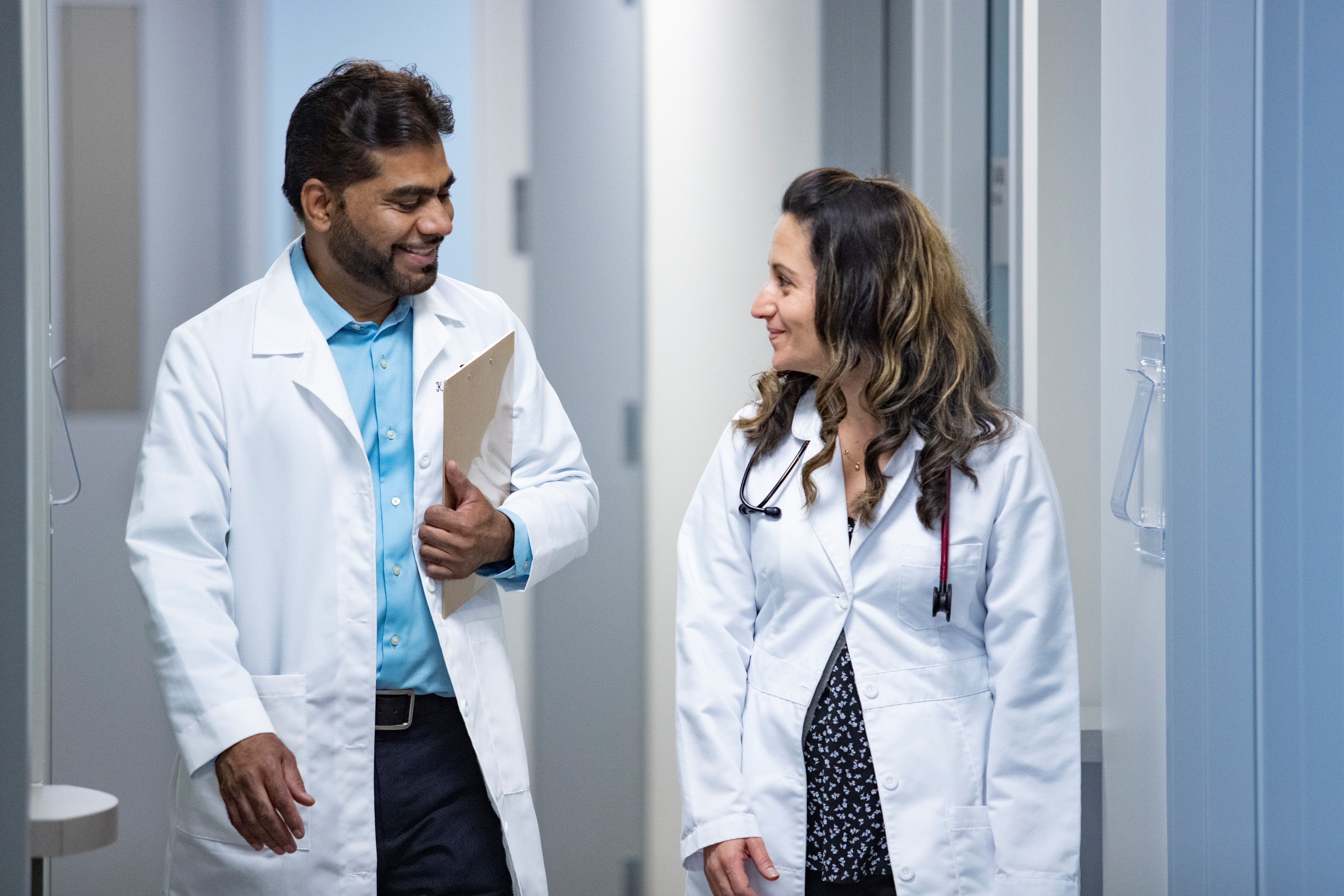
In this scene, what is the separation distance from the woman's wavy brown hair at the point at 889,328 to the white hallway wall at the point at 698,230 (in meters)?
1.00

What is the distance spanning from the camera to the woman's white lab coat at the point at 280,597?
1.32 m

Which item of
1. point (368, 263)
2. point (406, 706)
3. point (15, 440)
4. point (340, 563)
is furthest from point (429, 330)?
point (15, 440)

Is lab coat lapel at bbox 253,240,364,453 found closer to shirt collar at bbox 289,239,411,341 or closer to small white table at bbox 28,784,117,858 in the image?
shirt collar at bbox 289,239,411,341

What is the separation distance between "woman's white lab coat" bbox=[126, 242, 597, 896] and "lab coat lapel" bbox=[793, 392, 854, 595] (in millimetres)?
355

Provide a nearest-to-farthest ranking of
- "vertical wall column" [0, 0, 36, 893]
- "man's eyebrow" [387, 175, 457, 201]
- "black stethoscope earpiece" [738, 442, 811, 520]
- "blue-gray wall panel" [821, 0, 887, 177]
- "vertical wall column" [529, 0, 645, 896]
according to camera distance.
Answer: "vertical wall column" [0, 0, 36, 893], "black stethoscope earpiece" [738, 442, 811, 520], "man's eyebrow" [387, 175, 457, 201], "vertical wall column" [529, 0, 645, 896], "blue-gray wall panel" [821, 0, 887, 177]

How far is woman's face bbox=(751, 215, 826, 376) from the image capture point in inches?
54.4

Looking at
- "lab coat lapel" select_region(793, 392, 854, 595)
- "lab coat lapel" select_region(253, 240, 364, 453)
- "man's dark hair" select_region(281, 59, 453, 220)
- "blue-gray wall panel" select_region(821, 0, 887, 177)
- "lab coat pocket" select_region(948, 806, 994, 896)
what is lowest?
"lab coat pocket" select_region(948, 806, 994, 896)

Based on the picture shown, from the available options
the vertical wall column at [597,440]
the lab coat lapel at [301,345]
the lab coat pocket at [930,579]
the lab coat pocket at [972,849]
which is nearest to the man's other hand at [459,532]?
the lab coat lapel at [301,345]

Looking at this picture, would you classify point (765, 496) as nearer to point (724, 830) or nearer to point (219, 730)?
point (724, 830)

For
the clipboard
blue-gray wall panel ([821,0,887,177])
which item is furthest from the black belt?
blue-gray wall panel ([821,0,887,177])

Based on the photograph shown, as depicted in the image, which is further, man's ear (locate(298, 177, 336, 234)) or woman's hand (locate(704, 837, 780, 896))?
man's ear (locate(298, 177, 336, 234))

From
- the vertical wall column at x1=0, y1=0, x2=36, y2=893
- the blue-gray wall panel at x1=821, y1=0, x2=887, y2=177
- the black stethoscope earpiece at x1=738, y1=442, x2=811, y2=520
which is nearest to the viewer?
the vertical wall column at x1=0, y1=0, x2=36, y2=893

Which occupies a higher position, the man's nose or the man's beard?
the man's nose

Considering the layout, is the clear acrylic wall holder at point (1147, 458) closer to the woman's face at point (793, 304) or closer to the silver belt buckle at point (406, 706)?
the woman's face at point (793, 304)
